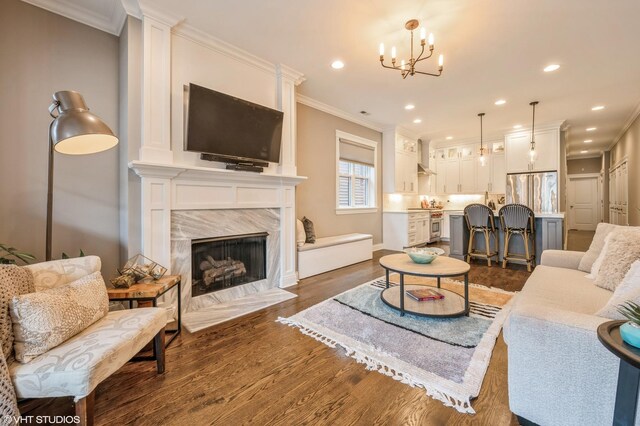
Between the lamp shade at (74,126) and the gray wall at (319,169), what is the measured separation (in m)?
2.86

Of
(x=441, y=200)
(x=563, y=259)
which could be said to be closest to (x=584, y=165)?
(x=441, y=200)

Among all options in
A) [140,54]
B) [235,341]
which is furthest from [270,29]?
[235,341]

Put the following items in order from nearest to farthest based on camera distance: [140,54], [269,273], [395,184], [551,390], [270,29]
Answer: [551,390] < [140,54] < [270,29] < [269,273] < [395,184]

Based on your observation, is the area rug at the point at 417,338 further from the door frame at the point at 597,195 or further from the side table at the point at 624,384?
the door frame at the point at 597,195

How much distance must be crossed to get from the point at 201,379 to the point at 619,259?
3.01 metres

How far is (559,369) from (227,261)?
2970 millimetres

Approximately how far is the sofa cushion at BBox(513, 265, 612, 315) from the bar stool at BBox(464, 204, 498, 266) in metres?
2.38

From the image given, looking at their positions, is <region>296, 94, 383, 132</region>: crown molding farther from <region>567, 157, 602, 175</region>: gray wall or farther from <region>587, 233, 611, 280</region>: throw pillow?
<region>567, 157, 602, 175</region>: gray wall

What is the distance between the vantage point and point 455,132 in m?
6.84

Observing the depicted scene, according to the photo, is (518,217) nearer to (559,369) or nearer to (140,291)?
(559,369)

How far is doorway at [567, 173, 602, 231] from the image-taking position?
9.85 metres

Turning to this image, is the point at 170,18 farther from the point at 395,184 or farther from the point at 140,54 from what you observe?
the point at 395,184

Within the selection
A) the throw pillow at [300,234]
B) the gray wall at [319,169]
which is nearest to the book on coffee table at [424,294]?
the throw pillow at [300,234]

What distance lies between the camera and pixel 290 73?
140 inches
